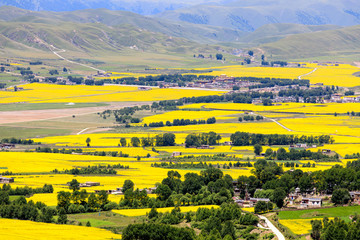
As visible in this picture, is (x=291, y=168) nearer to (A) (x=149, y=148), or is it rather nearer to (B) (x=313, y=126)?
(A) (x=149, y=148)

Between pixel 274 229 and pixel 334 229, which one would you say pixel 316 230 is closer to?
pixel 334 229

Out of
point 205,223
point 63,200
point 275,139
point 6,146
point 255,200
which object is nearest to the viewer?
point 205,223

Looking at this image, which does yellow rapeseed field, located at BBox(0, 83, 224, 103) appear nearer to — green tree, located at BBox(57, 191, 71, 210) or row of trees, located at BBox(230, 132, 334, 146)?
row of trees, located at BBox(230, 132, 334, 146)

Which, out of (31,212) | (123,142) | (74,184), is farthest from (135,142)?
(31,212)

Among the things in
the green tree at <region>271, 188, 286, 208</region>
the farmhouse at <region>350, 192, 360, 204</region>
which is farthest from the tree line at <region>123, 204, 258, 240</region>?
the farmhouse at <region>350, 192, 360, 204</region>

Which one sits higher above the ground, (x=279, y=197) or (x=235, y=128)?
(x=235, y=128)

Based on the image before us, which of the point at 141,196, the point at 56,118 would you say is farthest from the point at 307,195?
the point at 56,118
